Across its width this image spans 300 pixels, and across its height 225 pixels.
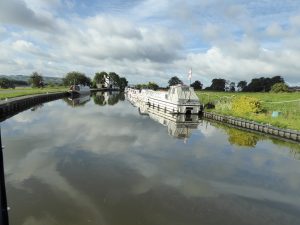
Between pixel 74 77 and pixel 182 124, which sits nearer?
pixel 182 124

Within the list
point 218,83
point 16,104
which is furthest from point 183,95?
point 218,83

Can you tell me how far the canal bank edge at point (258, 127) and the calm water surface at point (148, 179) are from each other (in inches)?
85.5

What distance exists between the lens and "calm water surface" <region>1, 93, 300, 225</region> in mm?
14555

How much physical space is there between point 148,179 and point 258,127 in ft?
78.1

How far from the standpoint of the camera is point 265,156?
2692 cm

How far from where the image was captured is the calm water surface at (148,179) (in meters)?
14.6

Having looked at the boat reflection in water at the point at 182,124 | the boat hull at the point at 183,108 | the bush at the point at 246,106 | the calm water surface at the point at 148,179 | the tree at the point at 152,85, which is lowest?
the calm water surface at the point at 148,179

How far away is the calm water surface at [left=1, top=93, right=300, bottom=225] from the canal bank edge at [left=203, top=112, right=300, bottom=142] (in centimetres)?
217

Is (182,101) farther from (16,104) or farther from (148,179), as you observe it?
(148,179)

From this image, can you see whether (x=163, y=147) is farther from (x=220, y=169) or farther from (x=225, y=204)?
(x=225, y=204)

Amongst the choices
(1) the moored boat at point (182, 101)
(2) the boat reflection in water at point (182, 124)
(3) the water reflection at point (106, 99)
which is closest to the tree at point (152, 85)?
(3) the water reflection at point (106, 99)

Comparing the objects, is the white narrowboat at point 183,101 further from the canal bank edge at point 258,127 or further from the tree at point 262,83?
the tree at point 262,83

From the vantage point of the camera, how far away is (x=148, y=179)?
19406mm

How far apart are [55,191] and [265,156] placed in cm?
1772
